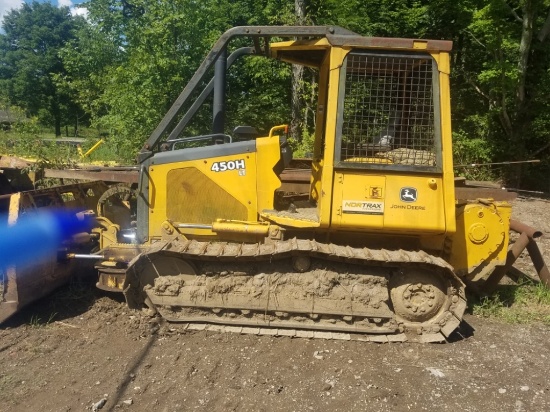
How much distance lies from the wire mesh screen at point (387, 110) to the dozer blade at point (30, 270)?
3.26m

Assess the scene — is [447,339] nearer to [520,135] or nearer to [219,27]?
[520,135]

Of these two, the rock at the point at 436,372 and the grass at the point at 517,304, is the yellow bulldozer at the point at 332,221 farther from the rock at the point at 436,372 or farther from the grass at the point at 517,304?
the grass at the point at 517,304

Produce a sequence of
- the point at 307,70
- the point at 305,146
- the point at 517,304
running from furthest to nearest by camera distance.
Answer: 1. the point at 307,70
2. the point at 305,146
3. the point at 517,304

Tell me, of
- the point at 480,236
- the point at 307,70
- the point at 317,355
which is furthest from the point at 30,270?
the point at 307,70

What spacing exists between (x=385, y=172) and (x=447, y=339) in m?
1.77

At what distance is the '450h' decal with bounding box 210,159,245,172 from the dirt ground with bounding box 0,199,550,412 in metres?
1.61

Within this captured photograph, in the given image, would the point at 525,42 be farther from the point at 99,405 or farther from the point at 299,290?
the point at 99,405

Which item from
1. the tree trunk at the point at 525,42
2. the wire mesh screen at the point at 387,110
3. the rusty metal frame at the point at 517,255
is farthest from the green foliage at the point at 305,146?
the wire mesh screen at the point at 387,110

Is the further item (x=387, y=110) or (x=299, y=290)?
(x=299, y=290)

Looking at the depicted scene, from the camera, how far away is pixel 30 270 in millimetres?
4750

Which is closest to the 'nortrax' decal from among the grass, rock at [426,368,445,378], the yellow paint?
the yellow paint

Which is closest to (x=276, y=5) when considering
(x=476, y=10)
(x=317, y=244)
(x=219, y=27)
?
(x=219, y=27)

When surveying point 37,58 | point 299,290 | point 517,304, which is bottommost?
point 517,304

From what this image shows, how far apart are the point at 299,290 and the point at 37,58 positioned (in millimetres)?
50319
